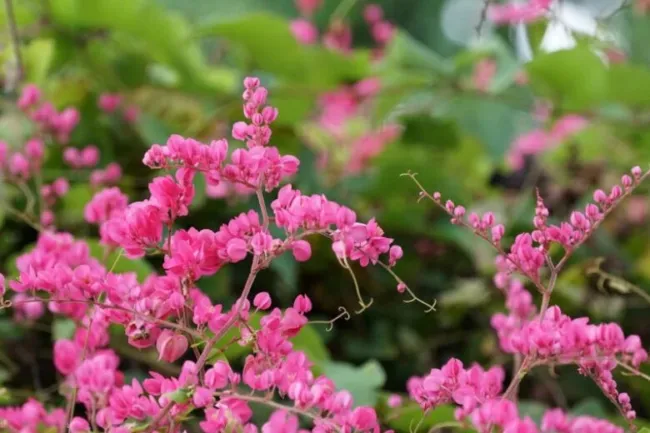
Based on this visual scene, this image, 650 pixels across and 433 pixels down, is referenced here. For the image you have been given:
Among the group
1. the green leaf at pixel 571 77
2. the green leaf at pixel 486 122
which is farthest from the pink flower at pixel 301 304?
the green leaf at pixel 486 122

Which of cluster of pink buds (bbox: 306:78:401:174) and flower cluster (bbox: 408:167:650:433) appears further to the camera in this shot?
cluster of pink buds (bbox: 306:78:401:174)

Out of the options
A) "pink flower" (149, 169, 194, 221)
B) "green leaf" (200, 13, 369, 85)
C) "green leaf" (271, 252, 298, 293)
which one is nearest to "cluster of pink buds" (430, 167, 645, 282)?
"pink flower" (149, 169, 194, 221)

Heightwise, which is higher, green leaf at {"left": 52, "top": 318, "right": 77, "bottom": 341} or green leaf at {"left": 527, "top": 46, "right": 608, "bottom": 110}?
green leaf at {"left": 527, "top": 46, "right": 608, "bottom": 110}

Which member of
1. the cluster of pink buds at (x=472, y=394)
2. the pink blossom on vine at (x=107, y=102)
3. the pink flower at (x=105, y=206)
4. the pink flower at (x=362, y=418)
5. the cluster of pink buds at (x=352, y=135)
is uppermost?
the pink flower at (x=362, y=418)

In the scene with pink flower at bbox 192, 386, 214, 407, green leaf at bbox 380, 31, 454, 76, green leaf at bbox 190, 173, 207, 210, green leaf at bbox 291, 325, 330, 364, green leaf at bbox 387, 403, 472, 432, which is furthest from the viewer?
green leaf at bbox 380, 31, 454, 76

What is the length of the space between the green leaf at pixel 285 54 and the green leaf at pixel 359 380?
1.49 ft

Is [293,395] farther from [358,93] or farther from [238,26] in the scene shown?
[358,93]

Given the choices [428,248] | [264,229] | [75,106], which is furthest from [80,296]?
[428,248]

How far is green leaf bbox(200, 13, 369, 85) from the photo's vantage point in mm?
1013

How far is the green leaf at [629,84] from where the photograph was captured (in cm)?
100

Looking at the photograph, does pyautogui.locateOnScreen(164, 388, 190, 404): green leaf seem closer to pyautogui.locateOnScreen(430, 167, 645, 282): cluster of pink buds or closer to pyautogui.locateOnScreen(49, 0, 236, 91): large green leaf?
pyautogui.locateOnScreen(430, 167, 645, 282): cluster of pink buds

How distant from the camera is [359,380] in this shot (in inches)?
25.6

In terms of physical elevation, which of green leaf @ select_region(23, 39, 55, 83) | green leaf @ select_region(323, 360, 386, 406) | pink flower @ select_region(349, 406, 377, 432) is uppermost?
pink flower @ select_region(349, 406, 377, 432)

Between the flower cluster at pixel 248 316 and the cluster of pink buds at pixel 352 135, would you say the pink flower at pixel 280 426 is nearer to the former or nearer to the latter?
the flower cluster at pixel 248 316
